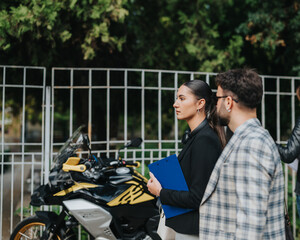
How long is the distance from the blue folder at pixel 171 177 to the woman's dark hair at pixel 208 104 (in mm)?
369

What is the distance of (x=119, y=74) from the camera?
26.5 ft

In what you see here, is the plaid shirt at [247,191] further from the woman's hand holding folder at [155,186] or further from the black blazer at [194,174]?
the woman's hand holding folder at [155,186]

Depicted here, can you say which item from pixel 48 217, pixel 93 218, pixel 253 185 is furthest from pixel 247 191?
pixel 48 217

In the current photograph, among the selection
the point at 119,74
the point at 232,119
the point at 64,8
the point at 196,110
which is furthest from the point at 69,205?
the point at 119,74

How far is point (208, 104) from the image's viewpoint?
95.9 inches

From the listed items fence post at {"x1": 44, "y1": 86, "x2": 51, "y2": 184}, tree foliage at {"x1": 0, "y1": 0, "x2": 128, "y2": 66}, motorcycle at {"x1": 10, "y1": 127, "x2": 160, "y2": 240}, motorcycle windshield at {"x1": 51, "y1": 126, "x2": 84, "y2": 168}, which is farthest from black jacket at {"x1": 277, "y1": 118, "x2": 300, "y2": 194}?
tree foliage at {"x1": 0, "y1": 0, "x2": 128, "y2": 66}

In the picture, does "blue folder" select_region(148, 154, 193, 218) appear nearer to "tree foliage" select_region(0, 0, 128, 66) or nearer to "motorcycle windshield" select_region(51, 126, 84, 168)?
"motorcycle windshield" select_region(51, 126, 84, 168)

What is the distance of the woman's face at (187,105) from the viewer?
94.1 inches

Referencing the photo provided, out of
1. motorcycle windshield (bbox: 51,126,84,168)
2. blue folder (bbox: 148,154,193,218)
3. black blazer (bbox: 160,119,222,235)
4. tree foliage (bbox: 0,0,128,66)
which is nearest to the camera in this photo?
black blazer (bbox: 160,119,222,235)

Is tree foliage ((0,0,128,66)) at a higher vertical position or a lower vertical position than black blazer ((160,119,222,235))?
higher

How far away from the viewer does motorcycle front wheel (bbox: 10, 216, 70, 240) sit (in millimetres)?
3902

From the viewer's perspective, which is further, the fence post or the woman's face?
the fence post

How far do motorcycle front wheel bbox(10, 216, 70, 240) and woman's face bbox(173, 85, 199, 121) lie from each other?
2222 mm

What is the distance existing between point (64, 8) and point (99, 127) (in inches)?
123
